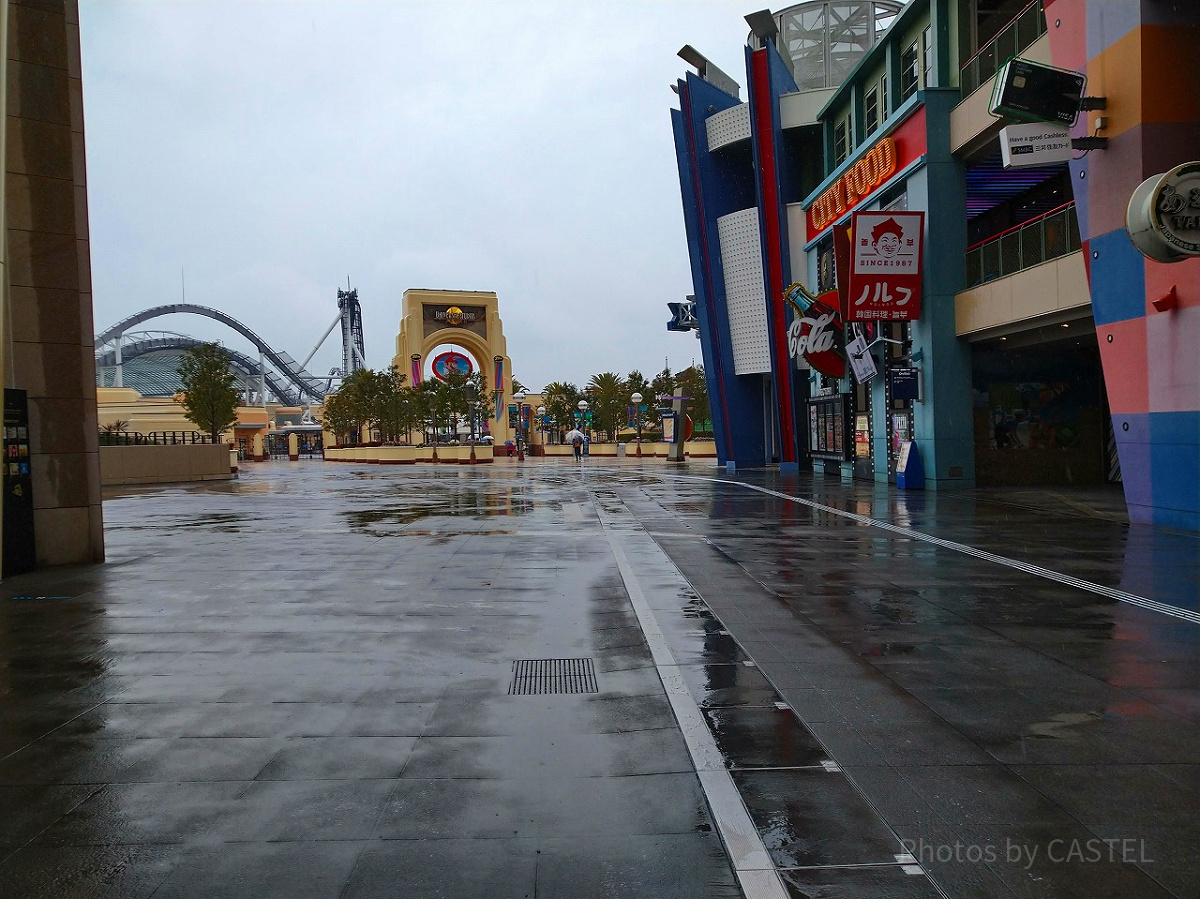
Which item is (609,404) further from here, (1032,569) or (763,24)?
(1032,569)

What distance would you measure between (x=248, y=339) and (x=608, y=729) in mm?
134707

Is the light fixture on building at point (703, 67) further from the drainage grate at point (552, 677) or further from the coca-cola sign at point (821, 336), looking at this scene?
the drainage grate at point (552, 677)

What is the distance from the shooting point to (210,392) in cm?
4316

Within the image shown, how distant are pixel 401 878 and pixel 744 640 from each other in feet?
13.5

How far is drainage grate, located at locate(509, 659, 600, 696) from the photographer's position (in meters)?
5.77

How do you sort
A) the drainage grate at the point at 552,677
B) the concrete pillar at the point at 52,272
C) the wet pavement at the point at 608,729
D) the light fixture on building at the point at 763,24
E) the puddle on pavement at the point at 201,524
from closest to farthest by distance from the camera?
the wet pavement at the point at 608,729
the drainage grate at the point at 552,677
the concrete pillar at the point at 52,272
the puddle on pavement at the point at 201,524
the light fixture on building at the point at 763,24

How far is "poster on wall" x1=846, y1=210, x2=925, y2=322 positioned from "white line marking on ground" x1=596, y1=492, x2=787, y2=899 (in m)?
16.8

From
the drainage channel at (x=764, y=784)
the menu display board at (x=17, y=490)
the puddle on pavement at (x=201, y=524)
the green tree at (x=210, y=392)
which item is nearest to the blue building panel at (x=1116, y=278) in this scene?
the drainage channel at (x=764, y=784)

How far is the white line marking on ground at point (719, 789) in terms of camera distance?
3.31 m

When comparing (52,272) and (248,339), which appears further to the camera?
(248,339)

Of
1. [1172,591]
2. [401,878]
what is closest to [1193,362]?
[1172,591]

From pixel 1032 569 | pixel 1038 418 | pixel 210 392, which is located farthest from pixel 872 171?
pixel 210 392

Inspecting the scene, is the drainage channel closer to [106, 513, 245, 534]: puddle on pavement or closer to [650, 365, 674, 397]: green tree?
[106, 513, 245, 534]: puddle on pavement

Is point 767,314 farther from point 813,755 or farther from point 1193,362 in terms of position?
point 813,755
